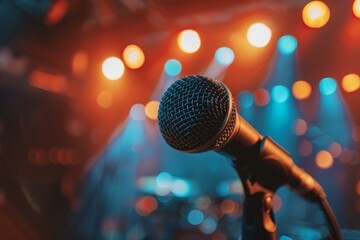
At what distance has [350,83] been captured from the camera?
3.12 metres

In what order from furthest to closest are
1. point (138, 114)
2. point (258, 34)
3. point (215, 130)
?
point (138, 114)
point (258, 34)
point (215, 130)

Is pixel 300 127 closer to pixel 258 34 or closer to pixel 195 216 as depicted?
pixel 195 216

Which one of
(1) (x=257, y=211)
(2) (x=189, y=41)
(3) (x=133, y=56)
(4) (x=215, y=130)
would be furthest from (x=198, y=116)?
(3) (x=133, y=56)

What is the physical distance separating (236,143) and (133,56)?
240 cm

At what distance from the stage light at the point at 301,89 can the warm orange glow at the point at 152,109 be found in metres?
1.54

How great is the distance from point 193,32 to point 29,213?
6.40 feet

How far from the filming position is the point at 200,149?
68cm

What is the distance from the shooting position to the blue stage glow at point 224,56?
2903 mm

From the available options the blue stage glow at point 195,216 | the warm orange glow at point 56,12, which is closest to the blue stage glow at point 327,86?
the warm orange glow at point 56,12

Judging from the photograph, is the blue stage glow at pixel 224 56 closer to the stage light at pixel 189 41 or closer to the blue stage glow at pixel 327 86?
the stage light at pixel 189 41

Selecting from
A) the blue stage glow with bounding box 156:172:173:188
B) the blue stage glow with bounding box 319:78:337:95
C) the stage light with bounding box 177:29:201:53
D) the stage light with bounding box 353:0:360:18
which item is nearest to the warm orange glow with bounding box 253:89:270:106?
the blue stage glow with bounding box 319:78:337:95

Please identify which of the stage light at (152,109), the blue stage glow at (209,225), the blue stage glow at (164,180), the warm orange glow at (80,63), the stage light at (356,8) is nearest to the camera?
the stage light at (356,8)

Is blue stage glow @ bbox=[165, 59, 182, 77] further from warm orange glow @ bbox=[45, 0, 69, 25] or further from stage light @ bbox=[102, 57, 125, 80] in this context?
warm orange glow @ bbox=[45, 0, 69, 25]

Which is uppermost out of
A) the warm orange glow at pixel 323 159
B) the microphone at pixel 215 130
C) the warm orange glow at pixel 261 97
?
the warm orange glow at pixel 261 97
